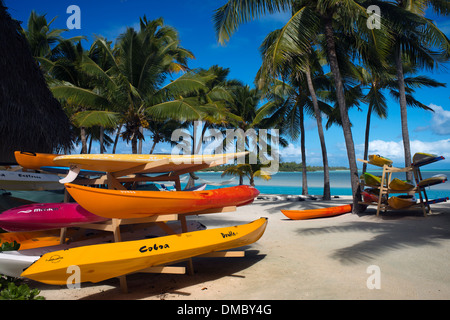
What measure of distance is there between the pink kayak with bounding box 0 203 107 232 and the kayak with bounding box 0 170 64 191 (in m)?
2.42

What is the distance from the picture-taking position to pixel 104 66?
51.4ft

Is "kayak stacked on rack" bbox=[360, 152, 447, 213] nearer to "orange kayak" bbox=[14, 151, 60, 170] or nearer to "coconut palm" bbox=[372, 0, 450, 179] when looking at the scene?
"coconut palm" bbox=[372, 0, 450, 179]

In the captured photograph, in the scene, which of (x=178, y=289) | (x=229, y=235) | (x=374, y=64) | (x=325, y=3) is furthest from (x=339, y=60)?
(x=178, y=289)

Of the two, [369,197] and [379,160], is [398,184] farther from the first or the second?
[369,197]

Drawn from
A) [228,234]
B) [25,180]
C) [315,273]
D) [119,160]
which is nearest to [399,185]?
[315,273]

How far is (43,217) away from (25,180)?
3002 mm

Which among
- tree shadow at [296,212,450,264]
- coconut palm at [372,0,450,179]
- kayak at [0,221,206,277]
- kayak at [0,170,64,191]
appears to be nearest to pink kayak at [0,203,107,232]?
kayak at [0,221,206,277]

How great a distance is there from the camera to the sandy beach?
10.6ft

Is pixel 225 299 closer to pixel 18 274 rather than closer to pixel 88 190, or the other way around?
pixel 88 190

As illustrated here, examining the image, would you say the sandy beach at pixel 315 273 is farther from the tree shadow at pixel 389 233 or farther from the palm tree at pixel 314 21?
the palm tree at pixel 314 21

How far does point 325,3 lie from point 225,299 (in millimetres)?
8396

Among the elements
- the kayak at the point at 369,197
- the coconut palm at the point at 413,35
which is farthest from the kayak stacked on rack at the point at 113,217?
the coconut palm at the point at 413,35

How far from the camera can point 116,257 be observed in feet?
10.0

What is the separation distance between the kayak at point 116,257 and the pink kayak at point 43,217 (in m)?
0.83
